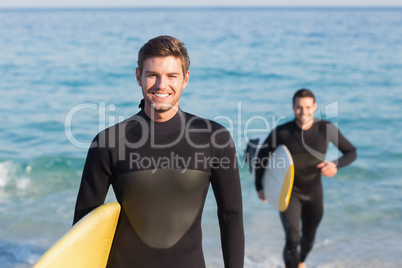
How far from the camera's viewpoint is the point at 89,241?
1.95m

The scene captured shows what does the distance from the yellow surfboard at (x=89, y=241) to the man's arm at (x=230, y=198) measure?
0.42 m

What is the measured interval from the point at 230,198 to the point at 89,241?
0.57 m

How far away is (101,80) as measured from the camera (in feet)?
56.2

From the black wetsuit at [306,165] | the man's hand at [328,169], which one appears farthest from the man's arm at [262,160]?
the man's hand at [328,169]

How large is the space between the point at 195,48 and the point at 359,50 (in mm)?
8383

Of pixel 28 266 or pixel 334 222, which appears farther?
pixel 334 222

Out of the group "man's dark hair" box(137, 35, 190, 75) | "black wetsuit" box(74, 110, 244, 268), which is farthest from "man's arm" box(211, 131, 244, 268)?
"man's dark hair" box(137, 35, 190, 75)

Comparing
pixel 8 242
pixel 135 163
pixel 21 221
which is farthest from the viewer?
pixel 21 221

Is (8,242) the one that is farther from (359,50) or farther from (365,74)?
(359,50)

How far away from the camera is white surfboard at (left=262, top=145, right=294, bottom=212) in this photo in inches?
176

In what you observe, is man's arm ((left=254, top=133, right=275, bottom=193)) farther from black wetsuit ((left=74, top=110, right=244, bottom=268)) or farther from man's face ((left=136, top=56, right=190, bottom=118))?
man's face ((left=136, top=56, right=190, bottom=118))

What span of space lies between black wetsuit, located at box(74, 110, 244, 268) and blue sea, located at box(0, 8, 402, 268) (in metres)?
3.28

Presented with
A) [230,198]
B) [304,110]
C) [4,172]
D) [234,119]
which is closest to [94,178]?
[230,198]

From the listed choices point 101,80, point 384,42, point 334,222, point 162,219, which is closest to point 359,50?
point 384,42
